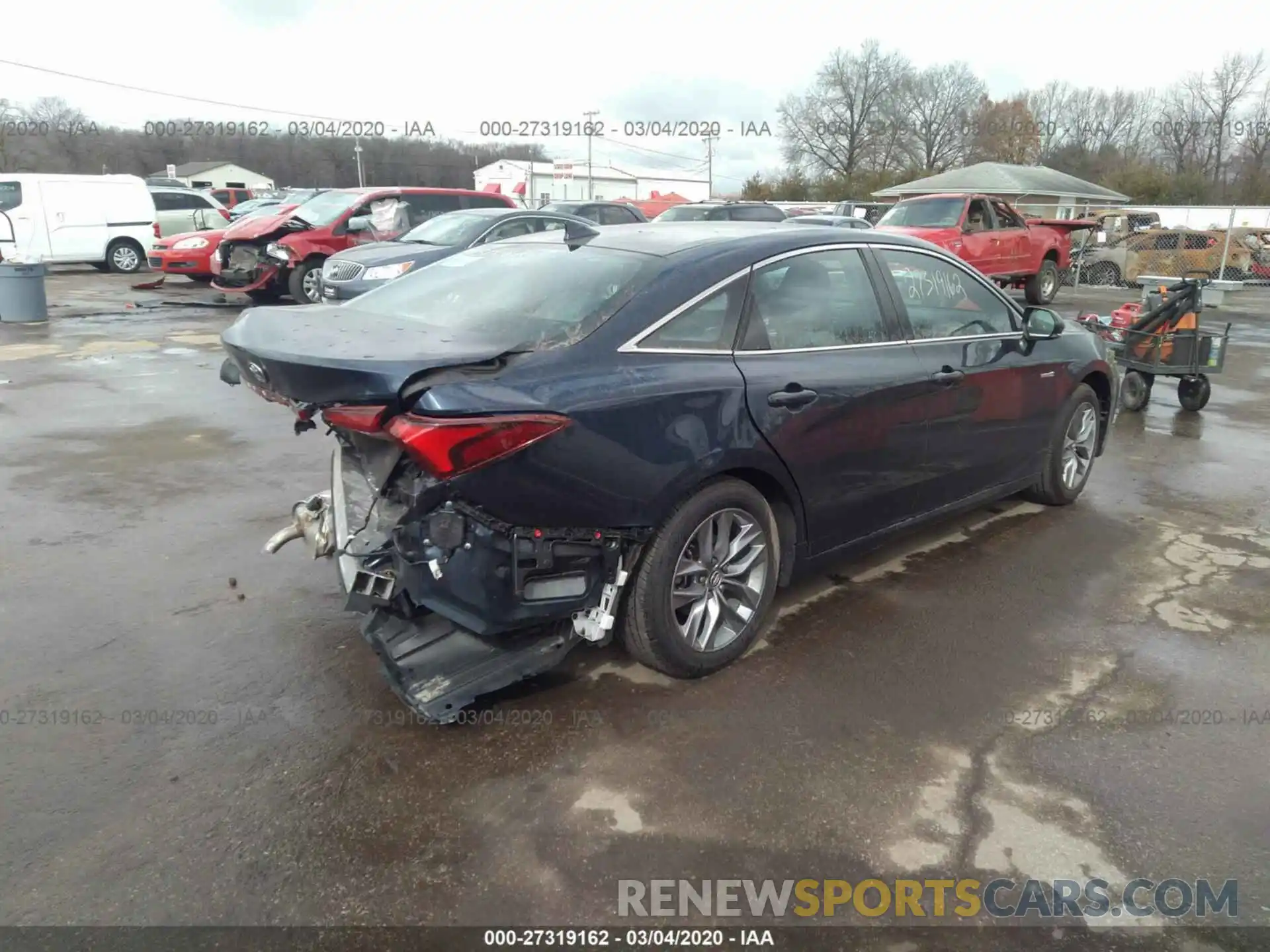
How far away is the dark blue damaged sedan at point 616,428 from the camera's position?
9.48 feet

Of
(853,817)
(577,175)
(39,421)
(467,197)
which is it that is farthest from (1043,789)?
(577,175)

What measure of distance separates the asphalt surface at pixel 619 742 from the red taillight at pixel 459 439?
1015mm

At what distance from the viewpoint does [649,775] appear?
2.96 m

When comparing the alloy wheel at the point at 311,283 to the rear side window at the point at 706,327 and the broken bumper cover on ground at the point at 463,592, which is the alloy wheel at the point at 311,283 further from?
the rear side window at the point at 706,327

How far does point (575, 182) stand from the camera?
2662 inches

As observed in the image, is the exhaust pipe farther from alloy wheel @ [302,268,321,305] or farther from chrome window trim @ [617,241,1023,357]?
alloy wheel @ [302,268,321,305]

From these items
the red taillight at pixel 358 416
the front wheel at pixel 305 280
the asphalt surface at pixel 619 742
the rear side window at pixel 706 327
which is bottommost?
the asphalt surface at pixel 619 742

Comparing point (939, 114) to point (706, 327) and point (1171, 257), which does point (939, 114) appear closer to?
point (1171, 257)

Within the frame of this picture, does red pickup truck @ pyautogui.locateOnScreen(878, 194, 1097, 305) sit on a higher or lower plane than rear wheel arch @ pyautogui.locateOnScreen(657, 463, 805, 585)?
higher

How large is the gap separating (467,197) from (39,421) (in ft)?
32.0

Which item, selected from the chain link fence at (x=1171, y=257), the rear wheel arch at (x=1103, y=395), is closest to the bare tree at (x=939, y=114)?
the chain link fence at (x=1171, y=257)

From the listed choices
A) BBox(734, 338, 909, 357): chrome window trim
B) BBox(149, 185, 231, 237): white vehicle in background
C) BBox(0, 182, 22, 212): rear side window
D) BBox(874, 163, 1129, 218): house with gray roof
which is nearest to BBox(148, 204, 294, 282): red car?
BBox(0, 182, 22, 212): rear side window

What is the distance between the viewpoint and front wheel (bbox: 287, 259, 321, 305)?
13781 mm

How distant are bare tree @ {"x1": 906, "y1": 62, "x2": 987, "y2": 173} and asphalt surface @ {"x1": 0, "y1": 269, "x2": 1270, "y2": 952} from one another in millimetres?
67427
